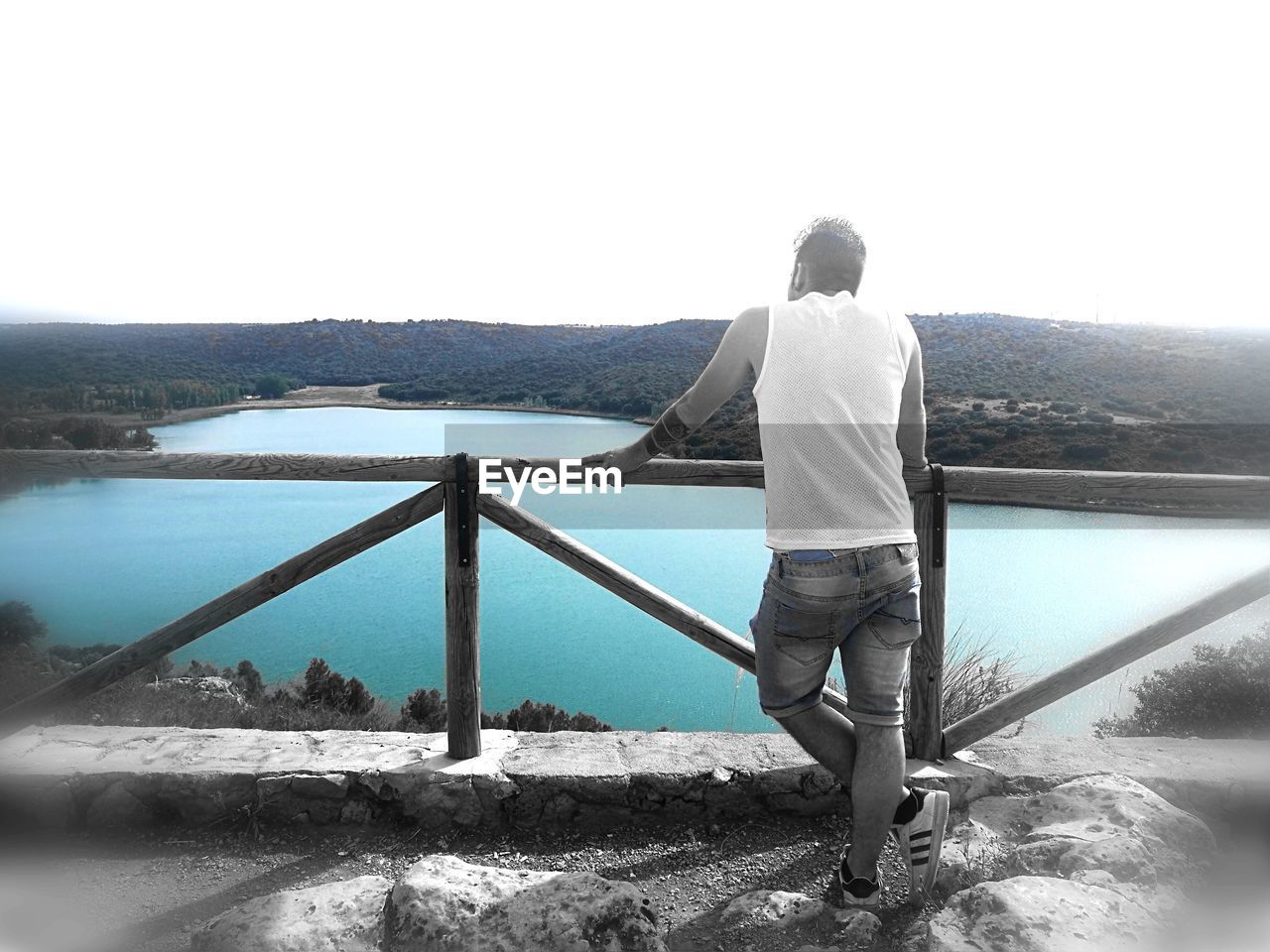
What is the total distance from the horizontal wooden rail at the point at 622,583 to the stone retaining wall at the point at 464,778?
0.35 meters

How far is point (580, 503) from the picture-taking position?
473cm

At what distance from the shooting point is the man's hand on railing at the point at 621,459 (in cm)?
221

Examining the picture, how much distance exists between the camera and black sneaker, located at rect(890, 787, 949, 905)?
1940 mm

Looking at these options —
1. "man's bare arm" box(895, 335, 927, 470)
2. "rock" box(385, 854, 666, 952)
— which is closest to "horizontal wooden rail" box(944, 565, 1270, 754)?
"man's bare arm" box(895, 335, 927, 470)

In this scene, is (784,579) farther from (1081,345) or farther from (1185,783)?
(1081,345)

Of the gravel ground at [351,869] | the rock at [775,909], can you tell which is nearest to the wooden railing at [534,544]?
the gravel ground at [351,869]

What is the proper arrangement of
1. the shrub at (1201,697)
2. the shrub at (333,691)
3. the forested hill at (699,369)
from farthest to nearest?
1. the forested hill at (699,369)
2. the shrub at (333,691)
3. the shrub at (1201,697)

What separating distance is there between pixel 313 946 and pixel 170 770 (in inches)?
40.2

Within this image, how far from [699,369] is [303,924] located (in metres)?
19.9

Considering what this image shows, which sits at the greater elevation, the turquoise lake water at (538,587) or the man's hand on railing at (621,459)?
the man's hand on railing at (621,459)

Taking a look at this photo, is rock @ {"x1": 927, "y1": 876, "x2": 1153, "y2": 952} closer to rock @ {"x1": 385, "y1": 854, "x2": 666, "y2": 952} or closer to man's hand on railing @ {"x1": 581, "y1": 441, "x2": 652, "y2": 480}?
rock @ {"x1": 385, "y1": 854, "x2": 666, "y2": 952}

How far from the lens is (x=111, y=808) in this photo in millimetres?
2398

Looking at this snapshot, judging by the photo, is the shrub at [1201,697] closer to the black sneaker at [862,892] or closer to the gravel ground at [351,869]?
the gravel ground at [351,869]

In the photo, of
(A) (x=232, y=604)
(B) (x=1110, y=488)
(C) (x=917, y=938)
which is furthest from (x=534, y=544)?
(B) (x=1110, y=488)
